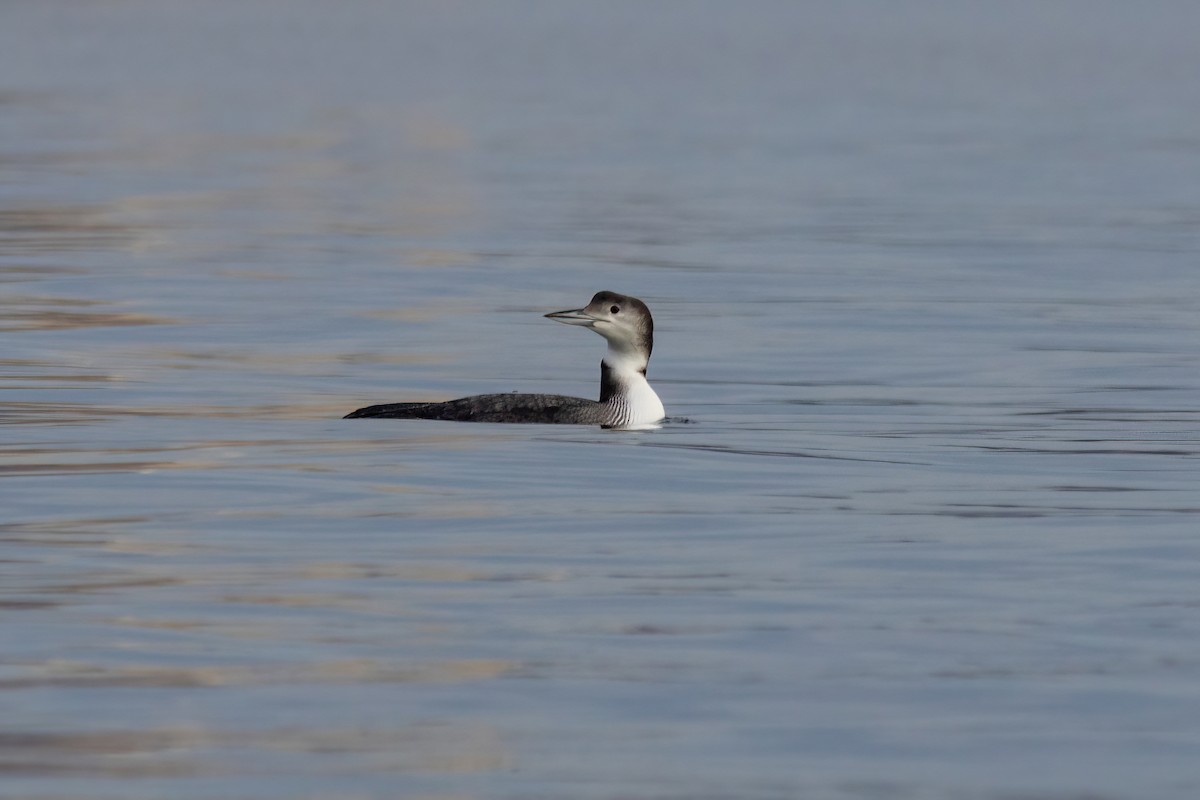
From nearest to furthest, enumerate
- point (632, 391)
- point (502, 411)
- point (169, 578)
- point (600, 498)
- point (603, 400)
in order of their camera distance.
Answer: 1. point (169, 578)
2. point (600, 498)
3. point (502, 411)
4. point (632, 391)
5. point (603, 400)

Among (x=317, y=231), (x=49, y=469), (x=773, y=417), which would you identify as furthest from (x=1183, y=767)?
(x=317, y=231)

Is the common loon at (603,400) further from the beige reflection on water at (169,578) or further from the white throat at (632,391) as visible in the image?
the beige reflection on water at (169,578)

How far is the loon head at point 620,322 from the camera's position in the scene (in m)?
16.2

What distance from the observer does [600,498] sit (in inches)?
522

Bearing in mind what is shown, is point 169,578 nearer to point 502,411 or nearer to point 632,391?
point 502,411

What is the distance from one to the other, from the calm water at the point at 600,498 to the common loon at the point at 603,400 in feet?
0.81

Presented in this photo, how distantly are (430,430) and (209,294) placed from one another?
385 inches

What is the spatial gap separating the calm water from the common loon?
0.81 feet

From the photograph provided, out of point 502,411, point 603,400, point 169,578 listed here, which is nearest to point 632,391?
point 603,400

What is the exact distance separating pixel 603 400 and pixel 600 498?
3.10m

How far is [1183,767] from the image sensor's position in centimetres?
813

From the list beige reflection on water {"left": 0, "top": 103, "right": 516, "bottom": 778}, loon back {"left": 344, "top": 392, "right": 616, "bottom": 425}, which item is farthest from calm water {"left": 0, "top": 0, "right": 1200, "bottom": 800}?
loon back {"left": 344, "top": 392, "right": 616, "bottom": 425}

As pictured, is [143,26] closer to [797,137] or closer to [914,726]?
[797,137]

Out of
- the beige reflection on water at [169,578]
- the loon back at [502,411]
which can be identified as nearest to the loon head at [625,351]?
the loon back at [502,411]
